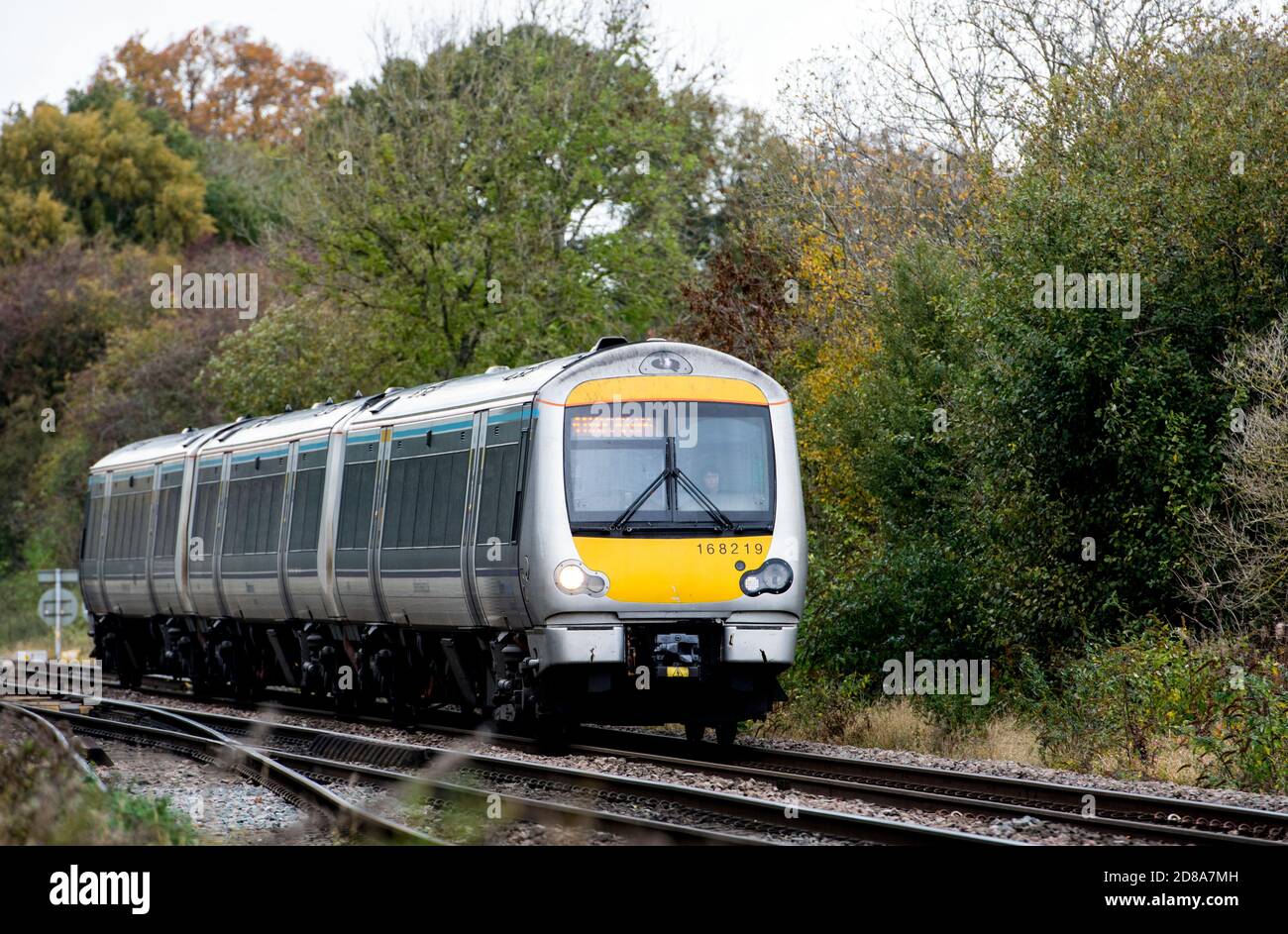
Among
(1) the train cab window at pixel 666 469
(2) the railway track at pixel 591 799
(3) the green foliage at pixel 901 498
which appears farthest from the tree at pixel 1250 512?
(2) the railway track at pixel 591 799

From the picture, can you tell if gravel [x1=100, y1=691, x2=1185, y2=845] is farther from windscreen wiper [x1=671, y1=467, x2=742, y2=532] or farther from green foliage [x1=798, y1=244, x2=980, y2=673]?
green foliage [x1=798, y1=244, x2=980, y2=673]

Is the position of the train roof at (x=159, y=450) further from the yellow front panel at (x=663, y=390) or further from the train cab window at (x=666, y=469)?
the train cab window at (x=666, y=469)

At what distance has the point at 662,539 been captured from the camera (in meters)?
15.1

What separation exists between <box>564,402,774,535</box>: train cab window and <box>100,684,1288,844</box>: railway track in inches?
75.6

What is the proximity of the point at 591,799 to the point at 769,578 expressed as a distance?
3.41 meters

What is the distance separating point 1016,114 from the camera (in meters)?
25.6

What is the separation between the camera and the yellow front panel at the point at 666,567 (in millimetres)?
14984

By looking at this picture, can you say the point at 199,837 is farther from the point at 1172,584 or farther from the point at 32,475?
the point at 32,475

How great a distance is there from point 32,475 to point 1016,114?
33.0m

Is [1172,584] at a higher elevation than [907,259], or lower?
lower

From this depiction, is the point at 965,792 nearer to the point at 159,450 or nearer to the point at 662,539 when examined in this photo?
the point at 662,539

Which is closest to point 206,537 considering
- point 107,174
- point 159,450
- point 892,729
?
point 159,450

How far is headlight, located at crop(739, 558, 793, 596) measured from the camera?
50.2 feet
